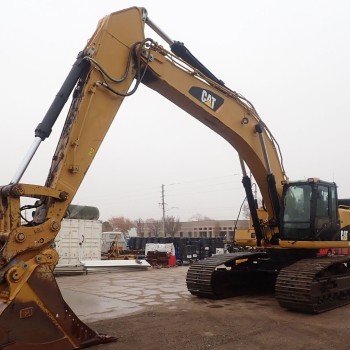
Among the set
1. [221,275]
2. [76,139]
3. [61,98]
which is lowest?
[221,275]

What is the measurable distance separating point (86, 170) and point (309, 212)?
5.04 m

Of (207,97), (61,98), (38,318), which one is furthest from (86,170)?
(207,97)

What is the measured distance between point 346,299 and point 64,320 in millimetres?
6333

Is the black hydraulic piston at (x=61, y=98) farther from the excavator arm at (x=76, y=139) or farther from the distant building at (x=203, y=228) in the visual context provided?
the distant building at (x=203, y=228)

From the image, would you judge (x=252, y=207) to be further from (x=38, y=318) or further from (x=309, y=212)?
(x=38, y=318)

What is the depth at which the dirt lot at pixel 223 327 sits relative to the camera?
18.0ft

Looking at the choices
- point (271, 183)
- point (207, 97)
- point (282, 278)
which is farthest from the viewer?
point (271, 183)

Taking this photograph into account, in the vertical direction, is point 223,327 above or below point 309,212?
below

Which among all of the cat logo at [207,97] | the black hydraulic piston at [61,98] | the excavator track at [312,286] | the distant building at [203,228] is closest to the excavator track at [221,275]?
the excavator track at [312,286]

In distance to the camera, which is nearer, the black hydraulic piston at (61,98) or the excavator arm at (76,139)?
the excavator arm at (76,139)

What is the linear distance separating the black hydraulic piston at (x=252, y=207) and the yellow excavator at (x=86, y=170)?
24mm

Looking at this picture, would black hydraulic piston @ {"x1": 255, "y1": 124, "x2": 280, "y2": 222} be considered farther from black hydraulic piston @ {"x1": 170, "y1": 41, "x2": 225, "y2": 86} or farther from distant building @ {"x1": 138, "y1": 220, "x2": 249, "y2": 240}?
distant building @ {"x1": 138, "y1": 220, "x2": 249, "y2": 240}

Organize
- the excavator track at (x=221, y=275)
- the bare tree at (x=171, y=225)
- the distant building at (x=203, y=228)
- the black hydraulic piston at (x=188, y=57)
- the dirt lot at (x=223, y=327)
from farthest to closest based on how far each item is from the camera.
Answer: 1. the distant building at (x=203, y=228)
2. the bare tree at (x=171, y=225)
3. the excavator track at (x=221, y=275)
4. the black hydraulic piston at (x=188, y=57)
5. the dirt lot at (x=223, y=327)

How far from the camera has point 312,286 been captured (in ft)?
24.3
